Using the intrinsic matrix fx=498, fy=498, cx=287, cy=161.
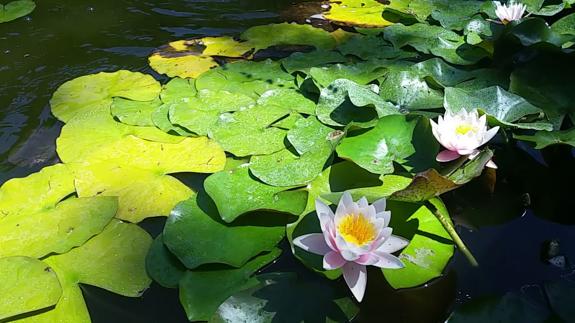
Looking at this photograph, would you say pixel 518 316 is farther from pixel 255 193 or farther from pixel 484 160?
pixel 255 193

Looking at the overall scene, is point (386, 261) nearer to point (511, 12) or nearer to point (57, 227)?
point (57, 227)

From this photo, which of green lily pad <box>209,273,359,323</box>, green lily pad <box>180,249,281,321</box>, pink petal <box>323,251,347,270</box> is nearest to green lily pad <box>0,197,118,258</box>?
green lily pad <box>180,249,281,321</box>

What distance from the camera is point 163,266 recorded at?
0.98 m

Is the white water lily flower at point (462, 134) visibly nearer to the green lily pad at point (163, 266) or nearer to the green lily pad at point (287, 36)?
the green lily pad at point (163, 266)

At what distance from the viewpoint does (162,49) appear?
5.97 feet

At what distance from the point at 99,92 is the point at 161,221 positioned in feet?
2.14

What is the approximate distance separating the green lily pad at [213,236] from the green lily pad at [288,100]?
431 mm

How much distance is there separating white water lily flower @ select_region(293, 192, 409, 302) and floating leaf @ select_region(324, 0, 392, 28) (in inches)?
49.5

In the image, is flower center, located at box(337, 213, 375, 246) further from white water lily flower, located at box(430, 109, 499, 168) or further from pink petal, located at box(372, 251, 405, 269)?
white water lily flower, located at box(430, 109, 499, 168)

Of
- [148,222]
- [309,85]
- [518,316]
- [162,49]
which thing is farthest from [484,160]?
[162,49]

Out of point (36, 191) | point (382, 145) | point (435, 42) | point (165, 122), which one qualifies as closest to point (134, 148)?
point (165, 122)

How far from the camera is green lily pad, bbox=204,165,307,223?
3.41 ft

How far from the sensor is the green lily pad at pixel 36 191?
1134 mm

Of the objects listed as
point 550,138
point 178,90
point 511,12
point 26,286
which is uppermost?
point 511,12
